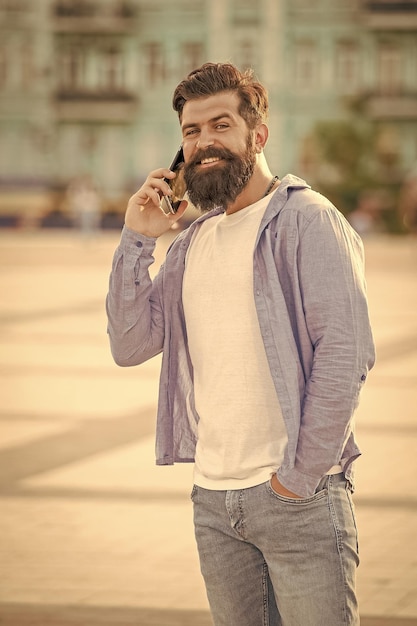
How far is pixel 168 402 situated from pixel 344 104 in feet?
174

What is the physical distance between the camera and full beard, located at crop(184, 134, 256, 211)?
308 centimetres

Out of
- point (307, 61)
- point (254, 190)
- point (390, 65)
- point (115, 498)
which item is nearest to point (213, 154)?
point (254, 190)

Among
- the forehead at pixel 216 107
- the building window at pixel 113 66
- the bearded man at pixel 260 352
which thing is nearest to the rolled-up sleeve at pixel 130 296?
the bearded man at pixel 260 352

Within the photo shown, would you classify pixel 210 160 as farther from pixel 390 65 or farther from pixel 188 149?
pixel 390 65

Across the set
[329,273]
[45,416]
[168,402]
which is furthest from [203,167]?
[45,416]

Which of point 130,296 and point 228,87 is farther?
point 130,296

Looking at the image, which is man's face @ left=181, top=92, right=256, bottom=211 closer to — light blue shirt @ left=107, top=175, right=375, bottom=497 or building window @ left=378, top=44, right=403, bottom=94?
light blue shirt @ left=107, top=175, right=375, bottom=497

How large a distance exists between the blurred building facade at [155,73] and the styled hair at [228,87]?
51.4 meters

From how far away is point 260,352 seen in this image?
3031 mm

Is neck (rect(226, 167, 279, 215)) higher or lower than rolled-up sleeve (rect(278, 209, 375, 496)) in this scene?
higher

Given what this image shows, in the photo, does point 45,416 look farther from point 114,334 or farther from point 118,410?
point 114,334

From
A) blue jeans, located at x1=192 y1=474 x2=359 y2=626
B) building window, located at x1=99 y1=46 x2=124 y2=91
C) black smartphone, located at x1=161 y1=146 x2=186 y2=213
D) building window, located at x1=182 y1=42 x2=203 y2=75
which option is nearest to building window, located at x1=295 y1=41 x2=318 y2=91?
building window, located at x1=182 y1=42 x2=203 y2=75

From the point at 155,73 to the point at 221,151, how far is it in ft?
181

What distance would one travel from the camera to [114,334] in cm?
329
